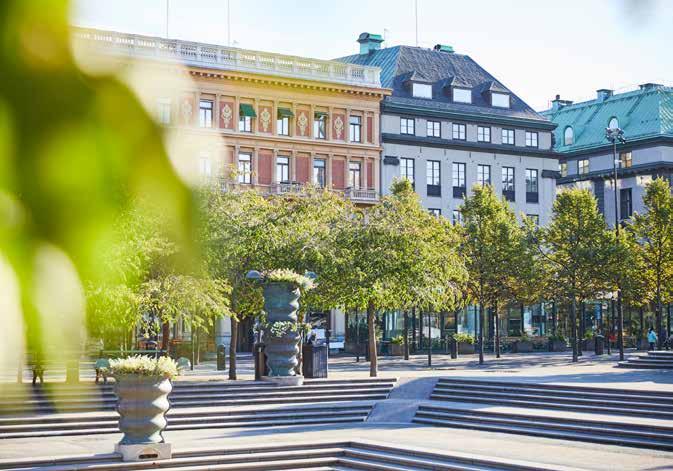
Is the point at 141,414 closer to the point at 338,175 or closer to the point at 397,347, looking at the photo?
the point at 397,347

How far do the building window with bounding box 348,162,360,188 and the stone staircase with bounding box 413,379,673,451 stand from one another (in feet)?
128

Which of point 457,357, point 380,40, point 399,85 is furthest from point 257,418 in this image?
point 380,40

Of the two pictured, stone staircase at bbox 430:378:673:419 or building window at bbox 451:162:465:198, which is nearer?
stone staircase at bbox 430:378:673:419

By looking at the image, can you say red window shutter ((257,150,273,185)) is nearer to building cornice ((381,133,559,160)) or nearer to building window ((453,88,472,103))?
building cornice ((381,133,559,160))

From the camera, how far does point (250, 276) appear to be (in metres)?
31.0

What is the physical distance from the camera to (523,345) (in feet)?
208

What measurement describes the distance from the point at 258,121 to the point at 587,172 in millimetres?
40505

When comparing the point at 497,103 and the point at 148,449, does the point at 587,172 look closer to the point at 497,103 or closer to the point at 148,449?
the point at 497,103

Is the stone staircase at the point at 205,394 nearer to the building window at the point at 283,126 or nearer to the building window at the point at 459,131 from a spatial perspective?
the building window at the point at 283,126

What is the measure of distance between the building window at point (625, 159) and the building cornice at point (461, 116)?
15.9 m

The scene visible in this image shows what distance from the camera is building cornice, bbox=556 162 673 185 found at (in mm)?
88125

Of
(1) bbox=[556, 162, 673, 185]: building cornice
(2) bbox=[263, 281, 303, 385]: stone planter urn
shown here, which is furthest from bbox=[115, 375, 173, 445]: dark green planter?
(1) bbox=[556, 162, 673, 185]: building cornice

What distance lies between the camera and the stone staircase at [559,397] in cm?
2544

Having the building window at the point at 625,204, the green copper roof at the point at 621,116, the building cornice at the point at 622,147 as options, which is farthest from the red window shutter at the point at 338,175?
the green copper roof at the point at 621,116
